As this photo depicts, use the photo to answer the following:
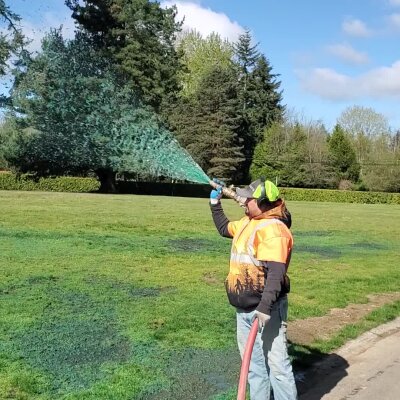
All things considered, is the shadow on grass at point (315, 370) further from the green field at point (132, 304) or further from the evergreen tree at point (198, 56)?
the evergreen tree at point (198, 56)

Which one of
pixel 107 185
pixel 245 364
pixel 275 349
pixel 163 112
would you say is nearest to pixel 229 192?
pixel 275 349

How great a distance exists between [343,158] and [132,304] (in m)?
60.7

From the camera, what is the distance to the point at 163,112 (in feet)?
156

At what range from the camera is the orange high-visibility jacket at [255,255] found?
3.95 metres

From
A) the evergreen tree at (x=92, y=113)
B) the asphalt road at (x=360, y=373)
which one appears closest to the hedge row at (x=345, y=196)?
the evergreen tree at (x=92, y=113)

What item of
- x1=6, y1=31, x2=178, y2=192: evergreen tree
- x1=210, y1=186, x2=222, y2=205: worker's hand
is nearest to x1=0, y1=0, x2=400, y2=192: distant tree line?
x1=6, y1=31, x2=178, y2=192: evergreen tree

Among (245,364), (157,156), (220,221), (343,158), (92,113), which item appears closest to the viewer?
(245,364)

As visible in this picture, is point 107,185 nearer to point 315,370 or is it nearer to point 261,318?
point 315,370

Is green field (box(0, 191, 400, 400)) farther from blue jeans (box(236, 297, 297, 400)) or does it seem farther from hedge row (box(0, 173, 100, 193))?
hedge row (box(0, 173, 100, 193))

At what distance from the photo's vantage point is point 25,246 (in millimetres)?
13203

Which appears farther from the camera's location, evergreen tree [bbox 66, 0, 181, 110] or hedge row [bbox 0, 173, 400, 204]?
hedge row [bbox 0, 173, 400, 204]

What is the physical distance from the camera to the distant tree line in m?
11.5

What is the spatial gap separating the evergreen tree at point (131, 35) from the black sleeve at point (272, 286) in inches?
1052

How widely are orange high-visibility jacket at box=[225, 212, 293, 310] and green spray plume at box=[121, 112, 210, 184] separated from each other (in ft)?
4.91
